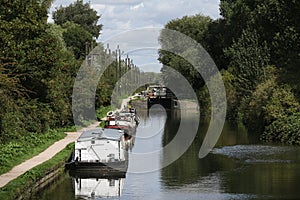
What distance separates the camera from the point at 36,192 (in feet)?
84.3

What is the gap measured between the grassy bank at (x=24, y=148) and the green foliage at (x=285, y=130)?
569 inches

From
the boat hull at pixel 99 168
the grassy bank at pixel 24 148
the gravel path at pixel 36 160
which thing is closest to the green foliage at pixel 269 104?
the gravel path at pixel 36 160

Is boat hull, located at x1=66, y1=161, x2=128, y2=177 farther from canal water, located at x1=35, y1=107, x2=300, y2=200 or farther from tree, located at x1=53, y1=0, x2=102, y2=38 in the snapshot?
tree, located at x1=53, y1=0, x2=102, y2=38

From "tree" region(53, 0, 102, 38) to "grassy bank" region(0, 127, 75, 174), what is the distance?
283 feet

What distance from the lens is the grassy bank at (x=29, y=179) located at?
22688mm

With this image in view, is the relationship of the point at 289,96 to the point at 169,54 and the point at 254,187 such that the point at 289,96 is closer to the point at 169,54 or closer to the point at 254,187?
the point at 254,187

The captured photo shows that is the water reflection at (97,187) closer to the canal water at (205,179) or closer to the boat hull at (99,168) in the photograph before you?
the canal water at (205,179)

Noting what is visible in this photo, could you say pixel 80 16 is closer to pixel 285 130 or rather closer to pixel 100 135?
pixel 285 130

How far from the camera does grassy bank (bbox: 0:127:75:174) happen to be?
29.7 meters

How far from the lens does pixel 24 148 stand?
3422 cm

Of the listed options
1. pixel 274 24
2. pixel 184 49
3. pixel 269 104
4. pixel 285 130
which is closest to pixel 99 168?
pixel 285 130

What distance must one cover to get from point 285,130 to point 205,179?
16.2m

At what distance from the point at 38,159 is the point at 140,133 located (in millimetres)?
25750

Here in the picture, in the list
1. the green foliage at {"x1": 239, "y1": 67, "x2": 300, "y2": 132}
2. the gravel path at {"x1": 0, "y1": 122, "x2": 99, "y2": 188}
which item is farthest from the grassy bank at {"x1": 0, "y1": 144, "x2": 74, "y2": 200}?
the green foliage at {"x1": 239, "y1": 67, "x2": 300, "y2": 132}
